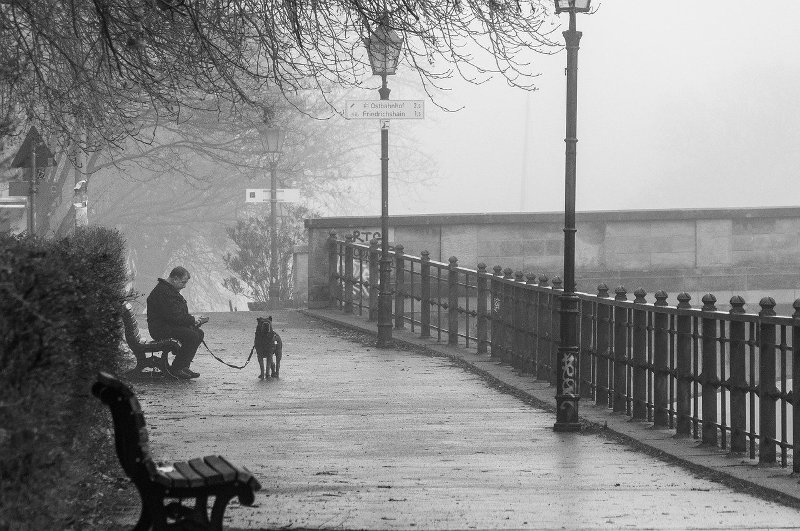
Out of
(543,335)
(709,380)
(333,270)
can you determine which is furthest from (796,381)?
(333,270)

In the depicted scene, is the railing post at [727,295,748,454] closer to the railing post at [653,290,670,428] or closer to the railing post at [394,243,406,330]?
the railing post at [653,290,670,428]

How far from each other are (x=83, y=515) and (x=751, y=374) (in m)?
4.76

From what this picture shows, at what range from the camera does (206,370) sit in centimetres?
1684

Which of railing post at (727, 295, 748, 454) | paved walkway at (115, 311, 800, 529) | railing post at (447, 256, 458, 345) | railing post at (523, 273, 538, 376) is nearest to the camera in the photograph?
paved walkway at (115, 311, 800, 529)

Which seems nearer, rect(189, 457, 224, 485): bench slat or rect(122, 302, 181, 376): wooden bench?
rect(189, 457, 224, 485): bench slat

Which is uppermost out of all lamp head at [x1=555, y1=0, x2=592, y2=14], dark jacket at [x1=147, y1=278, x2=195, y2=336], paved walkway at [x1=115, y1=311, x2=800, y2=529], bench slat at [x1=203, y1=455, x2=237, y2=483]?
lamp head at [x1=555, y1=0, x2=592, y2=14]

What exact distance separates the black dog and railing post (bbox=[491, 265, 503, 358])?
2.85 m

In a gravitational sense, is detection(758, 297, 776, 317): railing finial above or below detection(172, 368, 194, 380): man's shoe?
above

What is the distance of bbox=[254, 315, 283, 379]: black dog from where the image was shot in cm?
1566

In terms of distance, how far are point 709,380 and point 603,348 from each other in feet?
8.25

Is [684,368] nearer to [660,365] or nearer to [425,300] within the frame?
[660,365]

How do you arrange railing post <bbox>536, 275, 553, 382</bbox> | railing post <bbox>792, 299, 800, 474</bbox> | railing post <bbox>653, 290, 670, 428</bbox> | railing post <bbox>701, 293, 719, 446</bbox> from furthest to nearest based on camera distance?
railing post <bbox>536, 275, 553, 382</bbox> < railing post <bbox>653, 290, 670, 428</bbox> < railing post <bbox>701, 293, 719, 446</bbox> < railing post <bbox>792, 299, 800, 474</bbox>

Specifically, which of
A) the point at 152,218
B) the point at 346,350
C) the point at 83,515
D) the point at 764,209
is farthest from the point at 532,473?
the point at 152,218

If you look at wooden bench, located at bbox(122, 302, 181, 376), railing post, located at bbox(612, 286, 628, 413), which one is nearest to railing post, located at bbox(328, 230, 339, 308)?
wooden bench, located at bbox(122, 302, 181, 376)
